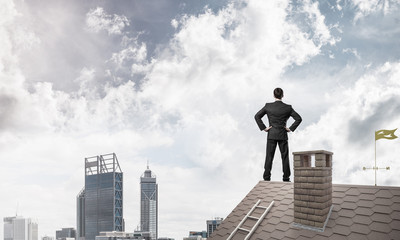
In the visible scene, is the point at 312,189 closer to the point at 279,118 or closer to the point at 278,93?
the point at 279,118

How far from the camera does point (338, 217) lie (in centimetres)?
821

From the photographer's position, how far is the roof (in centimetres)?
748

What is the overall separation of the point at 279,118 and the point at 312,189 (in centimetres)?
332

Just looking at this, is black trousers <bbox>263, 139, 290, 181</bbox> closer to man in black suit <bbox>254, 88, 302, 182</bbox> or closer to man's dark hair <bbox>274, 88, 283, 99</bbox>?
man in black suit <bbox>254, 88, 302, 182</bbox>

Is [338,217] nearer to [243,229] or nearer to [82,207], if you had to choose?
[243,229]

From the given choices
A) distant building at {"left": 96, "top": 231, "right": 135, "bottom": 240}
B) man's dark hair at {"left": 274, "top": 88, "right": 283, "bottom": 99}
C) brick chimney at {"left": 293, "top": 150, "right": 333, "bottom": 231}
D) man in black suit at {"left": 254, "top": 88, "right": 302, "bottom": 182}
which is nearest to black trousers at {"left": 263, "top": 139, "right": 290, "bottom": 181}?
man in black suit at {"left": 254, "top": 88, "right": 302, "bottom": 182}

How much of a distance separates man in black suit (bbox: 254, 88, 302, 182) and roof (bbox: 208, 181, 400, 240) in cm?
104

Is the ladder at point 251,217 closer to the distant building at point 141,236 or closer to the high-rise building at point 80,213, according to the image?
the distant building at point 141,236

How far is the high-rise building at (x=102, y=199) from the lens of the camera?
14912 cm

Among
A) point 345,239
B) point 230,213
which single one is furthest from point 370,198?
point 230,213

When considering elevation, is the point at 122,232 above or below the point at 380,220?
below

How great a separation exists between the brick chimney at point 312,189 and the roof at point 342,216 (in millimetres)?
231

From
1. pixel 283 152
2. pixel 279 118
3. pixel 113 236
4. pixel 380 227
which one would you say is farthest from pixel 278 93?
pixel 113 236

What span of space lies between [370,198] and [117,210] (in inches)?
6111
